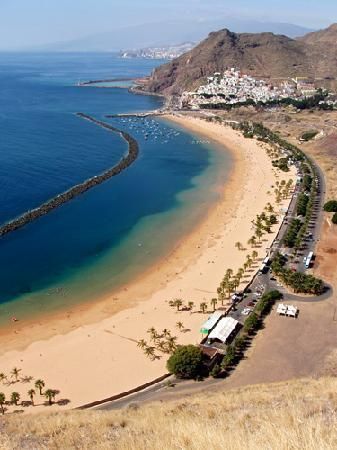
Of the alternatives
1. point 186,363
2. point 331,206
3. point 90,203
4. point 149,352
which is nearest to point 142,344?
point 149,352

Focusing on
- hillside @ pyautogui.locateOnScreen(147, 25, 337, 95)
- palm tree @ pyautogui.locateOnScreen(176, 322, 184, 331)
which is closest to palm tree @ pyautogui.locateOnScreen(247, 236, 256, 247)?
palm tree @ pyautogui.locateOnScreen(176, 322, 184, 331)

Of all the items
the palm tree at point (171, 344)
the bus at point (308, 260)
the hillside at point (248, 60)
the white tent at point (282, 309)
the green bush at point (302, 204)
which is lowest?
the palm tree at point (171, 344)

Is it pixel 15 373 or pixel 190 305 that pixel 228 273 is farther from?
pixel 15 373

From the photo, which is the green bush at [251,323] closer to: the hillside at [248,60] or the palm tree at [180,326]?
the palm tree at [180,326]

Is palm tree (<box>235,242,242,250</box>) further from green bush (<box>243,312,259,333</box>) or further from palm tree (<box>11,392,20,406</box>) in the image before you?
palm tree (<box>11,392,20,406</box>)

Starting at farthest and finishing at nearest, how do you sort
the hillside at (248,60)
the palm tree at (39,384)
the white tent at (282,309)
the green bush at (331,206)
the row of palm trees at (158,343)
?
1. the hillside at (248,60)
2. the green bush at (331,206)
3. the white tent at (282,309)
4. the row of palm trees at (158,343)
5. the palm tree at (39,384)

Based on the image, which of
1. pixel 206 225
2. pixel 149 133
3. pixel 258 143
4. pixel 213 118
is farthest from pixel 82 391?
pixel 213 118

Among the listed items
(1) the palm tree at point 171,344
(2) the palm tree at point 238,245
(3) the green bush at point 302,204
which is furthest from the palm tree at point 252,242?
(1) the palm tree at point 171,344
